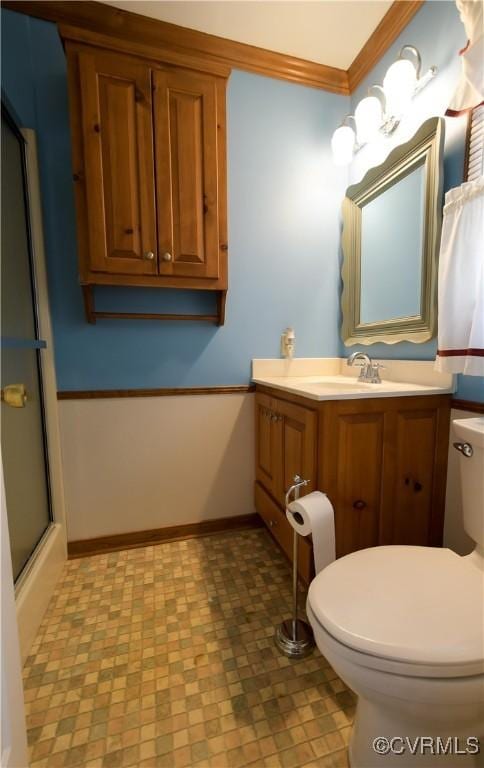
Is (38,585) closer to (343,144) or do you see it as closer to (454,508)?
(454,508)

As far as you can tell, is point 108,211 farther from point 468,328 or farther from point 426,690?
point 426,690

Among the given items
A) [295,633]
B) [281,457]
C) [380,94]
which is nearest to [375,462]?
[281,457]

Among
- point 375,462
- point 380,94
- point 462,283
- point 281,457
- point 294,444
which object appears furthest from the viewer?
point 380,94

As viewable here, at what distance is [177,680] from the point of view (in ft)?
3.12

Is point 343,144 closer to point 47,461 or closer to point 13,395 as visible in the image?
point 13,395

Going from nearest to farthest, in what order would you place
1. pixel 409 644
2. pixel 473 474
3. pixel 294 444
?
pixel 409 644 → pixel 473 474 → pixel 294 444

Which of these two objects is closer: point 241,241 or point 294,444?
point 294,444

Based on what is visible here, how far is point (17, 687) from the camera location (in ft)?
2.13

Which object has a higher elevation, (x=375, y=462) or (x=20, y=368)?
(x=20, y=368)

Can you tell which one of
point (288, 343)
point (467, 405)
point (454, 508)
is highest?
point (288, 343)

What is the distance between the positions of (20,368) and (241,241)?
114cm

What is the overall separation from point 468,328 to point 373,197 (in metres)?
0.87

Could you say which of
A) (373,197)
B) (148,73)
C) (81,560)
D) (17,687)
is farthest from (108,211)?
(81,560)

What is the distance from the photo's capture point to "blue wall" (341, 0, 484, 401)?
1.09 meters
